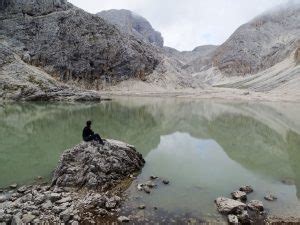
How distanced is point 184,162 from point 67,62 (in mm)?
112431

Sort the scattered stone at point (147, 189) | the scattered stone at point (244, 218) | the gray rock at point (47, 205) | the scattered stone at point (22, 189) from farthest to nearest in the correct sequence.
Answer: the scattered stone at point (147, 189) → the scattered stone at point (22, 189) → the gray rock at point (47, 205) → the scattered stone at point (244, 218)

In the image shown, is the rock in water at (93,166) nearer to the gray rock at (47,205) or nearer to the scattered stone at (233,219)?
the gray rock at (47,205)

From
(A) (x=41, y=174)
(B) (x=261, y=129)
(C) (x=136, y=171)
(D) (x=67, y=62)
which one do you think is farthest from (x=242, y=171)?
(D) (x=67, y=62)

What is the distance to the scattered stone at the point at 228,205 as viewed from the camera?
60.6 ft

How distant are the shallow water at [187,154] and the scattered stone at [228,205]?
497 millimetres

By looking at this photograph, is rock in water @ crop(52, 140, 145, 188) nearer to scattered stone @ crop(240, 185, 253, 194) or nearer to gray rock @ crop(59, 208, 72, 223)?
gray rock @ crop(59, 208, 72, 223)

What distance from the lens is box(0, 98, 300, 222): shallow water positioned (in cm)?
2114

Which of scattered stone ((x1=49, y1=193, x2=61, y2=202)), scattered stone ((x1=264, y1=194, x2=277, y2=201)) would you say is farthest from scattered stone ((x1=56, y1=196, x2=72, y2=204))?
scattered stone ((x1=264, y1=194, x2=277, y2=201))

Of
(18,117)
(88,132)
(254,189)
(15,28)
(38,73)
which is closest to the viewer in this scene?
(254,189)

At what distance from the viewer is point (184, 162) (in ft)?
97.6

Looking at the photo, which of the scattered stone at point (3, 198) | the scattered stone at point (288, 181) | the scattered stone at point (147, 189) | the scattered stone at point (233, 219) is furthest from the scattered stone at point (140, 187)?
the scattered stone at point (288, 181)

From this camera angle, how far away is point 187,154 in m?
33.3

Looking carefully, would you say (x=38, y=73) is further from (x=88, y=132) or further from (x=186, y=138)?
(x=88, y=132)

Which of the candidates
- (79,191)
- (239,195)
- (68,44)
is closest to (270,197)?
(239,195)
